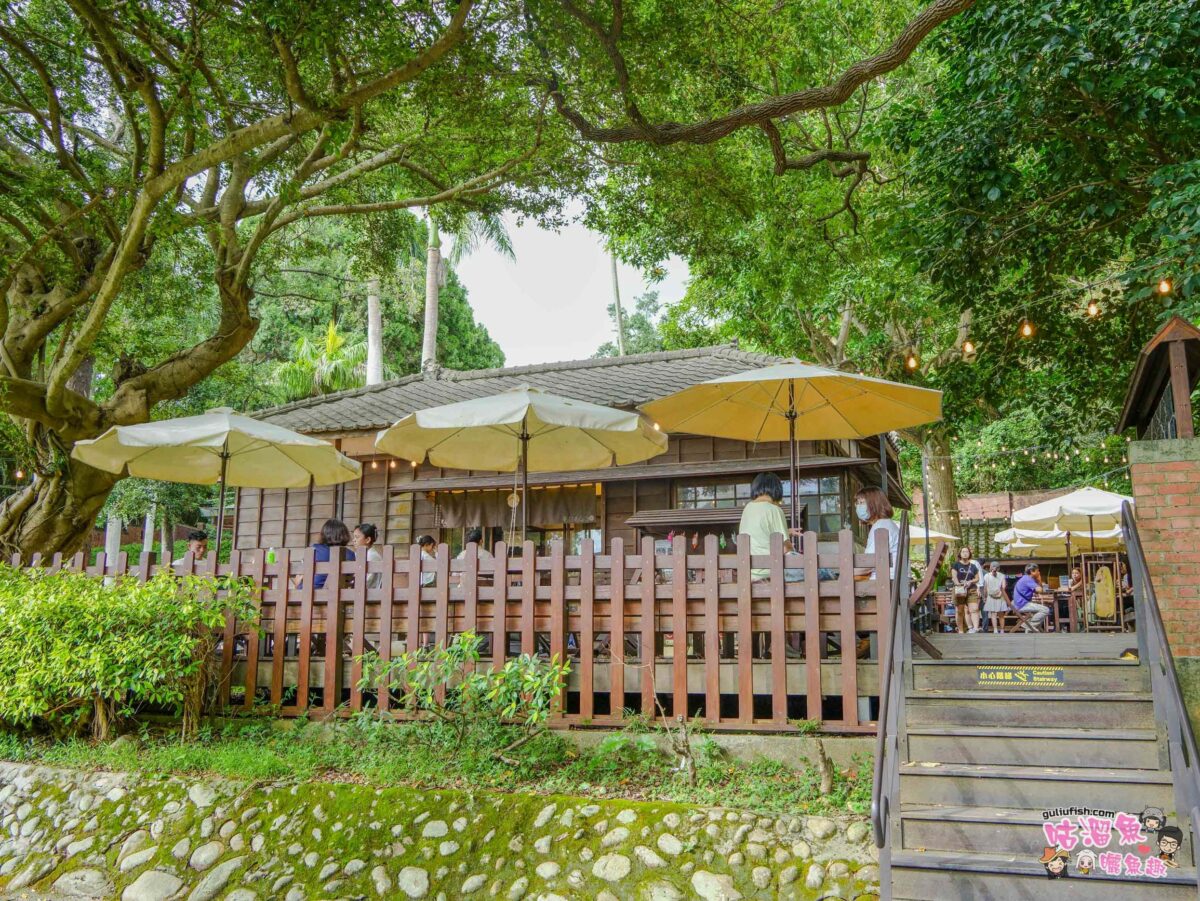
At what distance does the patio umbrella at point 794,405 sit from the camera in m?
7.73

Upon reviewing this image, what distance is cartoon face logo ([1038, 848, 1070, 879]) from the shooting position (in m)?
4.05

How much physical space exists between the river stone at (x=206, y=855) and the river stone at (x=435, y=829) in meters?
1.46

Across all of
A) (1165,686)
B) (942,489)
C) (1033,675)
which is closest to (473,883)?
(1033,675)

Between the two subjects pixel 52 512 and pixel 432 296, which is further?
pixel 432 296

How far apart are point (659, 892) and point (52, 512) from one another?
33.1ft

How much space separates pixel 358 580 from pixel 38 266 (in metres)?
7.07

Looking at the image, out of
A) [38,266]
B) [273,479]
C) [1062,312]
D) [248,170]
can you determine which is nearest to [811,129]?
[1062,312]

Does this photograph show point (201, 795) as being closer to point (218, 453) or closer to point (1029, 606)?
point (218, 453)

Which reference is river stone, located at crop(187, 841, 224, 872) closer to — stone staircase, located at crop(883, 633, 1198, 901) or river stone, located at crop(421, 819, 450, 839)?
river stone, located at crop(421, 819, 450, 839)

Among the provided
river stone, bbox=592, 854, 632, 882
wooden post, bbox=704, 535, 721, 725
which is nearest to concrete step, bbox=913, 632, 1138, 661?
wooden post, bbox=704, 535, 721, 725

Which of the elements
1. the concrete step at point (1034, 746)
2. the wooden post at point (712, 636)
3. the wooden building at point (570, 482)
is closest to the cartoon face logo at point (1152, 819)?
the concrete step at point (1034, 746)

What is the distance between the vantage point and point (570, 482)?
44.1 feet

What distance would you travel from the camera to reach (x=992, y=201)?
9453mm

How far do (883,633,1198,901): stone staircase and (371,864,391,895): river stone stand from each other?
114 inches
